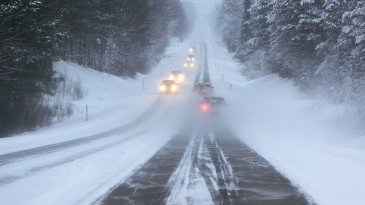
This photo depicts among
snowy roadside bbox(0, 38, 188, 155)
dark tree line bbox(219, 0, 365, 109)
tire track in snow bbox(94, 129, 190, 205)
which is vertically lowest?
tire track in snow bbox(94, 129, 190, 205)

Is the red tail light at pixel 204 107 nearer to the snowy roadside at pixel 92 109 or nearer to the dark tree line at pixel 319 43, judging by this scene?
the snowy roadside at pixel 92 109

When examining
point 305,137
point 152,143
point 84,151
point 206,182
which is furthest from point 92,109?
point 206,182

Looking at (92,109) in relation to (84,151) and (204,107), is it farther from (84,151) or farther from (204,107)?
(84,151)

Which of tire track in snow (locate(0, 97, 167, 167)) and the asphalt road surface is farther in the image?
tire track in snow (locate(0, 97, 167, 167))

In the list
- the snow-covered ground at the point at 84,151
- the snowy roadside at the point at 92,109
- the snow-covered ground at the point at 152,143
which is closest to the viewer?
the snow-covered ground at the point at 84,151

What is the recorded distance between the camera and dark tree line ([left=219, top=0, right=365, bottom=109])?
27656mm

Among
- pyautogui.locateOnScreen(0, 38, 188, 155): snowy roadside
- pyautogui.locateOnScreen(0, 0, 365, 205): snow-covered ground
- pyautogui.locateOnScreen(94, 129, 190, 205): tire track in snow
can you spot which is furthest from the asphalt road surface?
pyautogui.locateOnScreen(0, 38, 188, 155): snowy roadside

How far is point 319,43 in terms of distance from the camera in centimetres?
3609

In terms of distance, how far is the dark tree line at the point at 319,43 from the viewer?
2766 centimetres

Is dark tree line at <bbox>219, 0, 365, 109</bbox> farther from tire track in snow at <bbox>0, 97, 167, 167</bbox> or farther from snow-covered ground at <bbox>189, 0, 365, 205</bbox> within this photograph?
tire track in snow at <bbox>0, 97, 167, 167</bbox>

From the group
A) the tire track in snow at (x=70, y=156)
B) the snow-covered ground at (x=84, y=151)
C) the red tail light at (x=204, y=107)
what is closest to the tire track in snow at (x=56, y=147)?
the snow-covered ground at (x=84, y=151)

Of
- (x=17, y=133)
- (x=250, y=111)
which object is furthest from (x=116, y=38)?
(x=17, y=133)

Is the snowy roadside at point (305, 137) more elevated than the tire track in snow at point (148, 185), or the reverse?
the snowy roadside at point (305, 137)

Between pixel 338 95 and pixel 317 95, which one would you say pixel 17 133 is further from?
pixel 317 95
